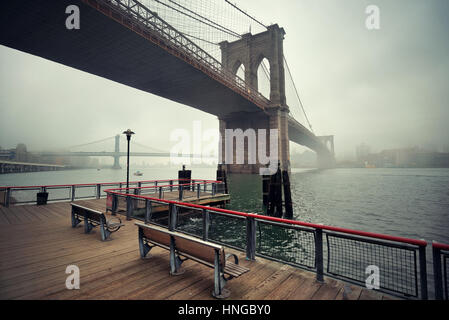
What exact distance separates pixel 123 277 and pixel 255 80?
63433 millimetres

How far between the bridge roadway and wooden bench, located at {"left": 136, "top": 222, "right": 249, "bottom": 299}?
21.3 meters

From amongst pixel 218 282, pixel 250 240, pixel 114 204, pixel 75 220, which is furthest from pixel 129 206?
pixel 218 282

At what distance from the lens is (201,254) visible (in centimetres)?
311

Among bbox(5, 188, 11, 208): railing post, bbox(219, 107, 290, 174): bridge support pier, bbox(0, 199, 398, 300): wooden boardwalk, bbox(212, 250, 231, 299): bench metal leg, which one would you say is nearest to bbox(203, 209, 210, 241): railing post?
bbox(0, 199, 398, 300): wooden boardwalk

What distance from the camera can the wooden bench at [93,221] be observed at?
525 cm

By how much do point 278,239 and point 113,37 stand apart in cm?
2528

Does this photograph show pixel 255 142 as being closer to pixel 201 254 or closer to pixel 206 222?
pixel 206 222

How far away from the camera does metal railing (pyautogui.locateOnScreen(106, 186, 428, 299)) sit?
3006mm

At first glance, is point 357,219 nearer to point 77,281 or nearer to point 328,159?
point 77,281

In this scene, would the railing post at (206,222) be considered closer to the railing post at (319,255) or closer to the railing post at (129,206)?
the railing post at (319,255)

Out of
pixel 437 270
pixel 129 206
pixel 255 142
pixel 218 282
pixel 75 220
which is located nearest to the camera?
pixel 437 270

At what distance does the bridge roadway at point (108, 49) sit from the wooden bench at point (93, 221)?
60.8 ft

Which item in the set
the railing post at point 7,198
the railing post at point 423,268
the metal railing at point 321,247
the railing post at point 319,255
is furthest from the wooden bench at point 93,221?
the railing post at point 423,268

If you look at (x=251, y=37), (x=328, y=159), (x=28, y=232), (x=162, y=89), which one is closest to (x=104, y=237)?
(x=28, y=232)
